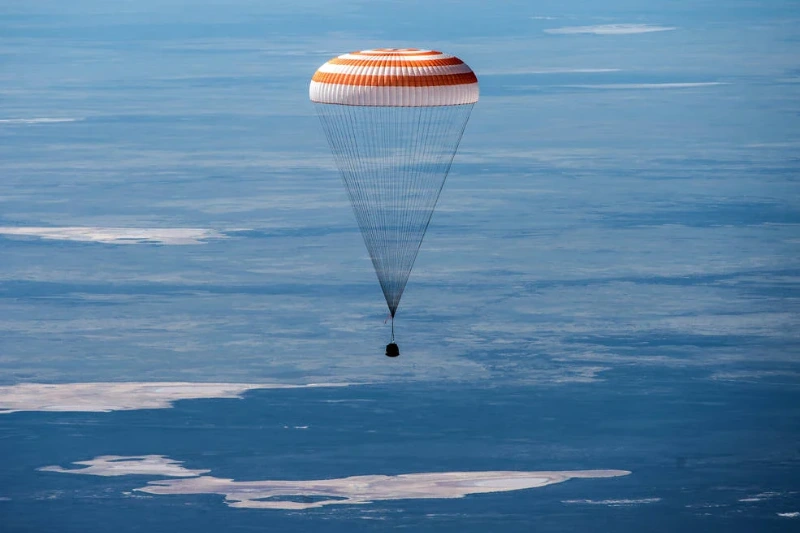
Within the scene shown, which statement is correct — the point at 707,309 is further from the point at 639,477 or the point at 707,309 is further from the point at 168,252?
the point at 168,252

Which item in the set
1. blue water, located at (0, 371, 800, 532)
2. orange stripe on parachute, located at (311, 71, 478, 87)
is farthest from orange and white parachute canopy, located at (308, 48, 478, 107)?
blue water, located at (0, 371, 800, 532)

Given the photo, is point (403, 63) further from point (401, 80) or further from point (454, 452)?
point (454, 452)

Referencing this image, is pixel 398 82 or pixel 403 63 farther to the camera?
pixel 403 63

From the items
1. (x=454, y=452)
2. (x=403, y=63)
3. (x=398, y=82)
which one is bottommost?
(x=454, y=452)

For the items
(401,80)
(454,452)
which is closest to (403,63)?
(401,80)

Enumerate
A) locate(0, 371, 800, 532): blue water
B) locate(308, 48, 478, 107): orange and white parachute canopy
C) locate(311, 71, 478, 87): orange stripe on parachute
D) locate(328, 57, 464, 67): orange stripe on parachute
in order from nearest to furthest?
1. locate(308, 48, 478, 107): orange and white parachute canopy
2. locate(311, 71, 478, 87): orange stripe on parachute
3. locate(328, 57, 464, 67): orange stripe on parachute
4. locate(0, 371, 800, 532): blue water

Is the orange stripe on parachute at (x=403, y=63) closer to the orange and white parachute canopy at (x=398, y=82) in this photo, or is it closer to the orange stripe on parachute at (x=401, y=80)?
the orange and white parachute canopy at (x=398, y=82)

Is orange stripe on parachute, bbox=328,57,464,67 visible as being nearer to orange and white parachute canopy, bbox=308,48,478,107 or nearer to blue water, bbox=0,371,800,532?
orange and white parachute canopy, bbox=308,48,478,107

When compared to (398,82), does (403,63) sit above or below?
above

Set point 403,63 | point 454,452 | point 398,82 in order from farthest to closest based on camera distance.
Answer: point 454,452
point 403,63
point 398,82
